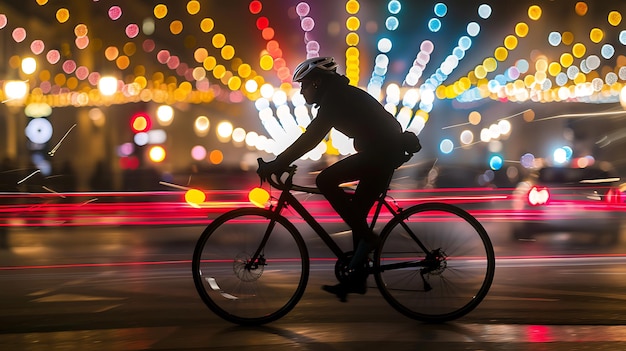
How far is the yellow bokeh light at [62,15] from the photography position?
144 feet

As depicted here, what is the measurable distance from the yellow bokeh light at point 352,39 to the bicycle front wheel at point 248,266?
41071 mm

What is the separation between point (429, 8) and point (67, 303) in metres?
36.9

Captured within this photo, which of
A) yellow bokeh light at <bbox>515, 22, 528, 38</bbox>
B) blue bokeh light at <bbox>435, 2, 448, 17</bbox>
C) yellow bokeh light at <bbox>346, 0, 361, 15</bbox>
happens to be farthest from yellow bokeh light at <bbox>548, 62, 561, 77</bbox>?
yellow bokeh light at <bbox>346, 0, 361, 15</bbox>

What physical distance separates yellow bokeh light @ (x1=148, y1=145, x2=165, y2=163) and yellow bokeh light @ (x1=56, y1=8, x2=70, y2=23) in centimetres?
1431

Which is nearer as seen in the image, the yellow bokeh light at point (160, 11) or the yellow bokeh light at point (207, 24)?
the yellow bokeh light at point (207, 24)

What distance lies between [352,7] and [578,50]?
10.3m

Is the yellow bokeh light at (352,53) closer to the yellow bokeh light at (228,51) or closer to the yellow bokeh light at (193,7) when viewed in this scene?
the yellow bokeh light at (228,51)

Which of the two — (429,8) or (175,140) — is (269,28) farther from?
(175,140)

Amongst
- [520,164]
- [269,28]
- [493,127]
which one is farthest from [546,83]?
[520,164]

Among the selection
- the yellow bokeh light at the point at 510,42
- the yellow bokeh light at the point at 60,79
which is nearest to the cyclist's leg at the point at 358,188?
the yellow bokeh light at the point at 510,42

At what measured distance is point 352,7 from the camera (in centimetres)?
4209

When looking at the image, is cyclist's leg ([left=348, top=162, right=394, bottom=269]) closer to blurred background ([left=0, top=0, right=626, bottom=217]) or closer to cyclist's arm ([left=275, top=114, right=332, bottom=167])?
cyclist's arm ([left=275, top=114, right=332, bottom=167])

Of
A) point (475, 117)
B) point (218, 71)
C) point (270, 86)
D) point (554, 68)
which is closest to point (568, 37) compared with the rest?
point (554, 68)

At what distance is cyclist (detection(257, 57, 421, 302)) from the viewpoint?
5.70 meters
